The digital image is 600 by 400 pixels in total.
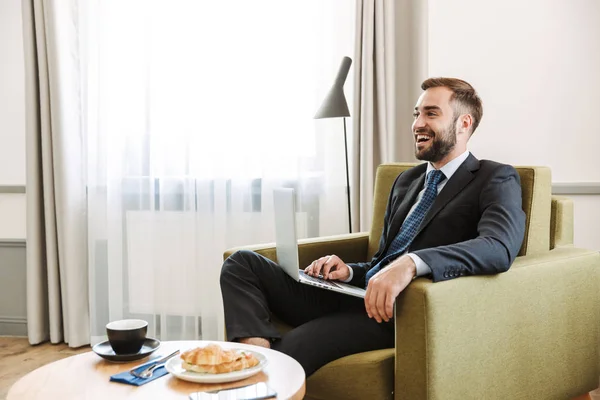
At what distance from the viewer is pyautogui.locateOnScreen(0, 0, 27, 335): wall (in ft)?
12.8

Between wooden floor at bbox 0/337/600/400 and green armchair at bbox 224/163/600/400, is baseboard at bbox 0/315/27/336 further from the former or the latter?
green armchair at bbox 224/163/600/400

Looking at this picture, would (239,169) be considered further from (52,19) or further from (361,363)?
(361,363)

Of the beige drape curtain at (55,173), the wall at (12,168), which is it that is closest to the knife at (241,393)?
the beige drape curtain at (55,173)

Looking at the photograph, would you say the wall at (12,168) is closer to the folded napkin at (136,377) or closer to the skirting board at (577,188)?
the folded napkin at (136,377)

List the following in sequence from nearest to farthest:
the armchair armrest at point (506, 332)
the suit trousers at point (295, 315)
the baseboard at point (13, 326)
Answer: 1. the armchair armrest at point (506, 332)
2. the suit trousers at point (295, 315)
3. the baseboard at point (13, 326)

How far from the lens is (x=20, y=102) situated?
3914 mm

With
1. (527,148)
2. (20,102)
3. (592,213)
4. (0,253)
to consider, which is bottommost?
(0,253)

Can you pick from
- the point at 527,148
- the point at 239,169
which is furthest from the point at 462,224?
the point at 239,169

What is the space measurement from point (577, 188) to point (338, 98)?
3.53 ft

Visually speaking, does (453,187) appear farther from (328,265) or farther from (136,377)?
(136,377)

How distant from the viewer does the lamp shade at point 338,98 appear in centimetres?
289

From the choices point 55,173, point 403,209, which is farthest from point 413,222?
point 55,173

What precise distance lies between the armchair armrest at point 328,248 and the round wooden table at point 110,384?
0.77m

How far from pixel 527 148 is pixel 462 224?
1063 mm
